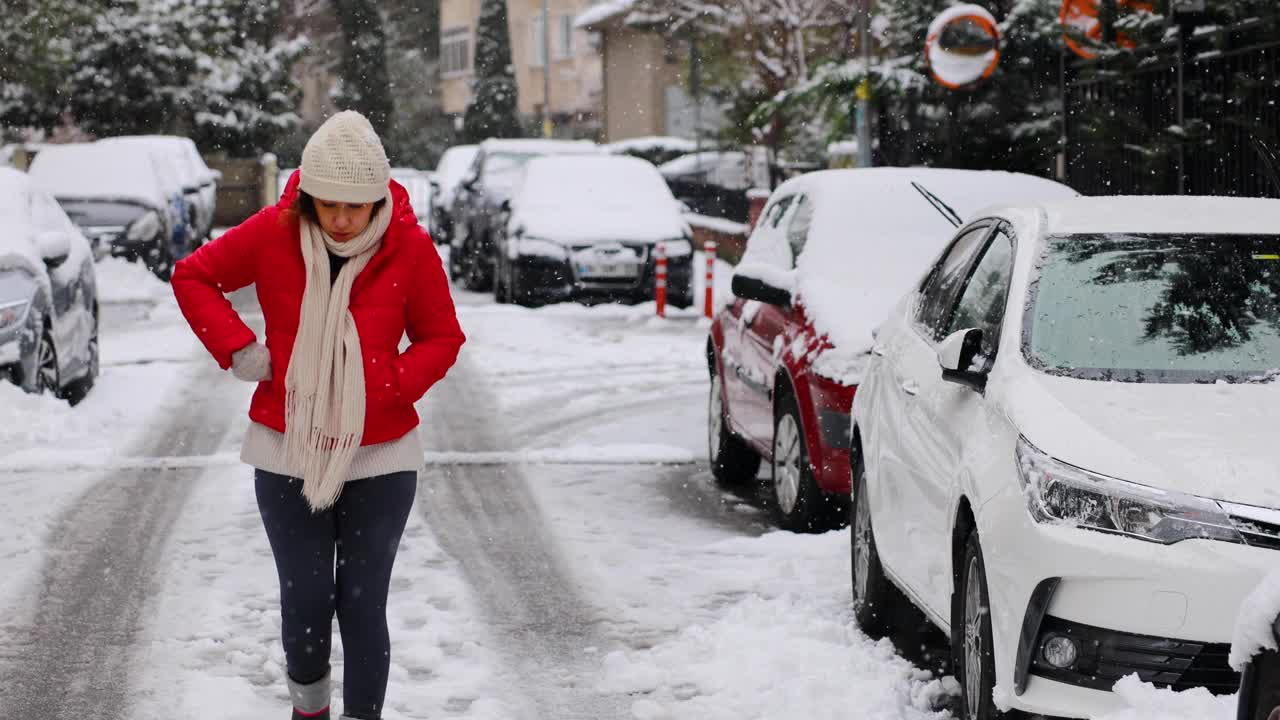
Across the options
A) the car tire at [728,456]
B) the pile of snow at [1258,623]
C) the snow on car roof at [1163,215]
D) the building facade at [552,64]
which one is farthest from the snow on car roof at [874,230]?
the building facade at [552,64]

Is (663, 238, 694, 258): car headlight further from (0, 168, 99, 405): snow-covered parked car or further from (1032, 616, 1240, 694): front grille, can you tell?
(1032, 616, 1240, 694): front grille

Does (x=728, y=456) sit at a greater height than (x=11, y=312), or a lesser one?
lesser

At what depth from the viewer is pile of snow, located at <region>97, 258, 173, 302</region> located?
897 inches

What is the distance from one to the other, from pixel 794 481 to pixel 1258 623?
17.4 feet

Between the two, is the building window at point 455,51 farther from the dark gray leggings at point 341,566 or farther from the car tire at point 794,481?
the dark gray leggings at point 341,566

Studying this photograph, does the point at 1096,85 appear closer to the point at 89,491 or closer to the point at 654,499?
the point at 654,499

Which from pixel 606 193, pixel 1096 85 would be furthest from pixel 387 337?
pixel 606 193

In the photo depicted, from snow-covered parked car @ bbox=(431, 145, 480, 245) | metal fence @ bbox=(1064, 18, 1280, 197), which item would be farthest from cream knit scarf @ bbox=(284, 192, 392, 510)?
snow-covered parked car @ bbox=(431, 145, 480, 245)

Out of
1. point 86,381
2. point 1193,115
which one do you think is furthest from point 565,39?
point 1193,115

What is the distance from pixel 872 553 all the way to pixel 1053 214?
1.45 m

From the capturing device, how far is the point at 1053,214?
5.80 metres

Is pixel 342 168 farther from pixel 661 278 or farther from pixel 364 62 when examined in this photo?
pixel 364 62

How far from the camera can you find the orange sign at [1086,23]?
1240 centimetres

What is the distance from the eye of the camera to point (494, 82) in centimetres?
7012
